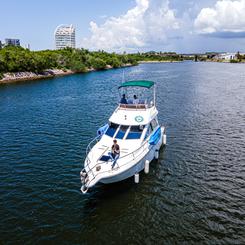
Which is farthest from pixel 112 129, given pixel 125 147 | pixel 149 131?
pixel 149 131

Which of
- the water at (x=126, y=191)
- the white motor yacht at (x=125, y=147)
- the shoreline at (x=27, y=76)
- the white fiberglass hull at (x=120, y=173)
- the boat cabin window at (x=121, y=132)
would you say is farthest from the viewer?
the shoreline at (x=27, y=76)

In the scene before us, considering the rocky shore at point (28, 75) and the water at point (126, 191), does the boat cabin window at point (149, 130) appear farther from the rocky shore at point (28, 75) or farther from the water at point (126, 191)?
the rocky shore at point (28, 75)

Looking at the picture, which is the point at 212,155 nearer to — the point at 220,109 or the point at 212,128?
the point at 212,128

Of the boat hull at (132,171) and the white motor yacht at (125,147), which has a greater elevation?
the white motor yacht at (125,147)

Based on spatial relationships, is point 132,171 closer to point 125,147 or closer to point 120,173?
point 120,173

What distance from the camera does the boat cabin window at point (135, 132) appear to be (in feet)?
77.5

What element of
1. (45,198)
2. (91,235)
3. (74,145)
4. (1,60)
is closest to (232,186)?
(91,235)

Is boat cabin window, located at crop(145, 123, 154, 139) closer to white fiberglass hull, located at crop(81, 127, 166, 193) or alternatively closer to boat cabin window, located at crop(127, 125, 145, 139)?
boat cabin window, located at crop(127, 125, 145, 139)

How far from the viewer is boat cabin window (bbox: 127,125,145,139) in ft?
77.5

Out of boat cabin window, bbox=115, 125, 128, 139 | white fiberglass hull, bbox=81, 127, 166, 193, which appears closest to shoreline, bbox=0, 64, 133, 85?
boat cabin window, bbox=115, 125, 128, 139

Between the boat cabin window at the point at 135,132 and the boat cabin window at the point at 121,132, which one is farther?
the boat cabin window at the point at 121,132

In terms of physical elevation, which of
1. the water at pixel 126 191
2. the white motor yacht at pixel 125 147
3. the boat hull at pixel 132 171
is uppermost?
the white motor yacht at pixel 125 147

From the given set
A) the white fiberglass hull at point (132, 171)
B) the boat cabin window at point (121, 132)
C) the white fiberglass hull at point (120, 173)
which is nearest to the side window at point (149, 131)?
the white fiberglass hull at point (120, 173)

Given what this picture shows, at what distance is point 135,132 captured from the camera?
78.7 feet
